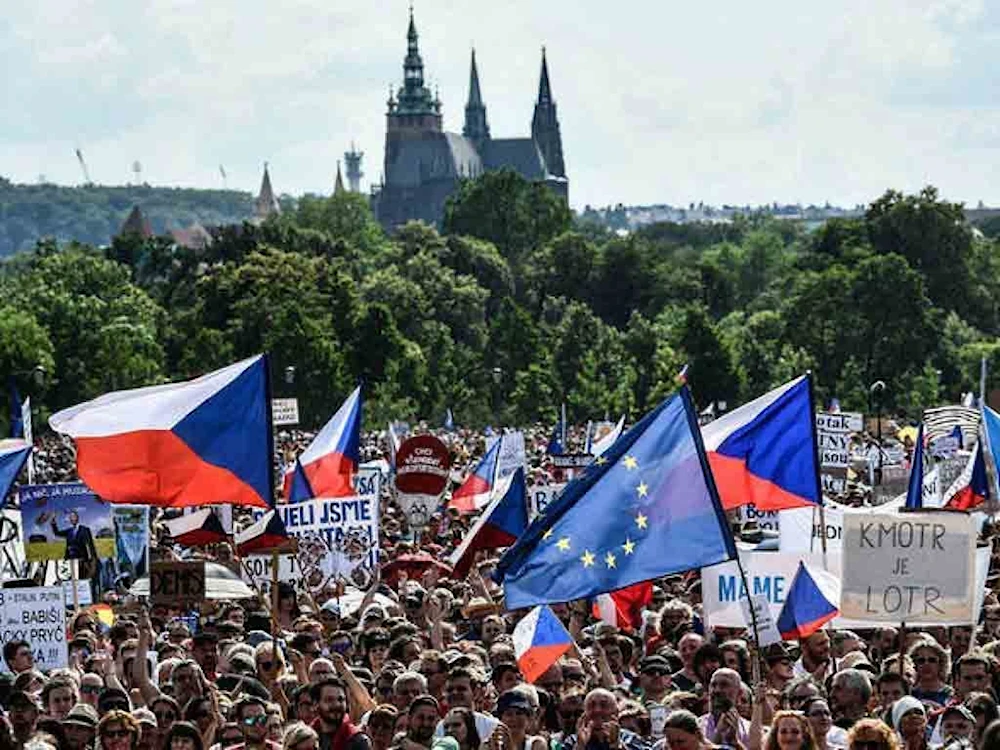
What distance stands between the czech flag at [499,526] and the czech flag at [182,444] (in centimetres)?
281

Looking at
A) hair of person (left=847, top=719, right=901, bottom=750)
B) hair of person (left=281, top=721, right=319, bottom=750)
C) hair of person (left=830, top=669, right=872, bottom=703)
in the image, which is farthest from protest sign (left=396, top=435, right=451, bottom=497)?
hair of person (left=847, top=719, right=901, bottom=750)

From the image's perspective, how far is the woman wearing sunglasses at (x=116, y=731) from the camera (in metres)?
13.6

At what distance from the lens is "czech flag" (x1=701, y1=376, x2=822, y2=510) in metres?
20.1

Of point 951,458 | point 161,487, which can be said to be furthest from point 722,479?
point 951,458

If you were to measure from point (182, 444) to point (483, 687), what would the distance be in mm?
4359

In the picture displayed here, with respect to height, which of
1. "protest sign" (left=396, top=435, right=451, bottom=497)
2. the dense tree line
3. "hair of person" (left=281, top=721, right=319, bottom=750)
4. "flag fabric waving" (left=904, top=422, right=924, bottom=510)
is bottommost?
the dense tree line

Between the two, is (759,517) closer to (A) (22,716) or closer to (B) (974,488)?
(B) (974,488)

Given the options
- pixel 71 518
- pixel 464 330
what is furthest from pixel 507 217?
pixel 71 518

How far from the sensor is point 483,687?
605 inches

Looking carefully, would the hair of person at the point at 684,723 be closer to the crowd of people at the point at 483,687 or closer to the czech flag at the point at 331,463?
the crowd of people at the point at 483,687

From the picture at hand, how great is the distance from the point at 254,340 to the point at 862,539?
308 feet

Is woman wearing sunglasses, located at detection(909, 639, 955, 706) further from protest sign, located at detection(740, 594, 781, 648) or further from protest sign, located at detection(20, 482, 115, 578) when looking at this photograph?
protest sign, located at detection(20, 482, 115, 578)

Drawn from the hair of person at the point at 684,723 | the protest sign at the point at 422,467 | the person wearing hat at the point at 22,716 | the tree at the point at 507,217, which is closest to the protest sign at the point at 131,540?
the protest sign at the point at 422,467

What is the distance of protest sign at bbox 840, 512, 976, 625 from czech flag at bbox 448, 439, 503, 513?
17.0 metres
